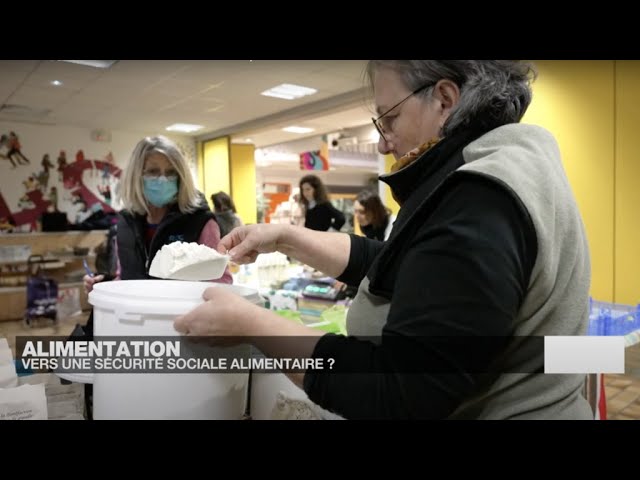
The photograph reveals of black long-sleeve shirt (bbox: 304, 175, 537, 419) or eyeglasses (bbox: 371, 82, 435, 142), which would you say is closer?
black long-sleeve shirt (bbox: 304, 175, 537, 419)

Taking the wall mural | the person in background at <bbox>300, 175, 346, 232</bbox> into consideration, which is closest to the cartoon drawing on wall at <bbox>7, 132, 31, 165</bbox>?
the wall mural

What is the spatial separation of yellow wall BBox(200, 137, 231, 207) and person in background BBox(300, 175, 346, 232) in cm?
398

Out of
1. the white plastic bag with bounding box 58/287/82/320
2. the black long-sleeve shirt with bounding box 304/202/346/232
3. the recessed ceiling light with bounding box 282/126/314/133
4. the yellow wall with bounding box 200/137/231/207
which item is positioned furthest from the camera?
the yellow wall with bounding box 200/137/231/207

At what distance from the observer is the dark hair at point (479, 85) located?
0.76 m

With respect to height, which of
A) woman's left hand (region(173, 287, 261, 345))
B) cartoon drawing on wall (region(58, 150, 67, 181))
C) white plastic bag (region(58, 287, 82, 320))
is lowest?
white plastic bag (region(58, 287, 82, 320))

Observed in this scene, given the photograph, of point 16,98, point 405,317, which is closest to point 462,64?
point 405,317

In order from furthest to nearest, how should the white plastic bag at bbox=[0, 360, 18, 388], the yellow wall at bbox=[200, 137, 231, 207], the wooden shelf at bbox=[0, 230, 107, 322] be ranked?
the yellow wall at bbox=[200, 137, 231, 207], the wooden shelf at bbox=[0, 230, 107, 322], the white plastic bag at bbox=[0, 360, 18, 388]

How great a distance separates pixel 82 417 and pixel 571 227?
3.48ft

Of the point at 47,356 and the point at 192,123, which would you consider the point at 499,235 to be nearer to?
the point at 47,356

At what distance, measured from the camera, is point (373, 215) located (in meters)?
3.92

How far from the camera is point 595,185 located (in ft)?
11.2

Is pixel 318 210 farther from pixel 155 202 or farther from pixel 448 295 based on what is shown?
pixel 448 295

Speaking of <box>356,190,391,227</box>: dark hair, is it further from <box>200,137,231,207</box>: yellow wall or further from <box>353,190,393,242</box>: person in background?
<box>200,137,231,207</box>: yellow wall

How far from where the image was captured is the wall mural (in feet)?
23.1
